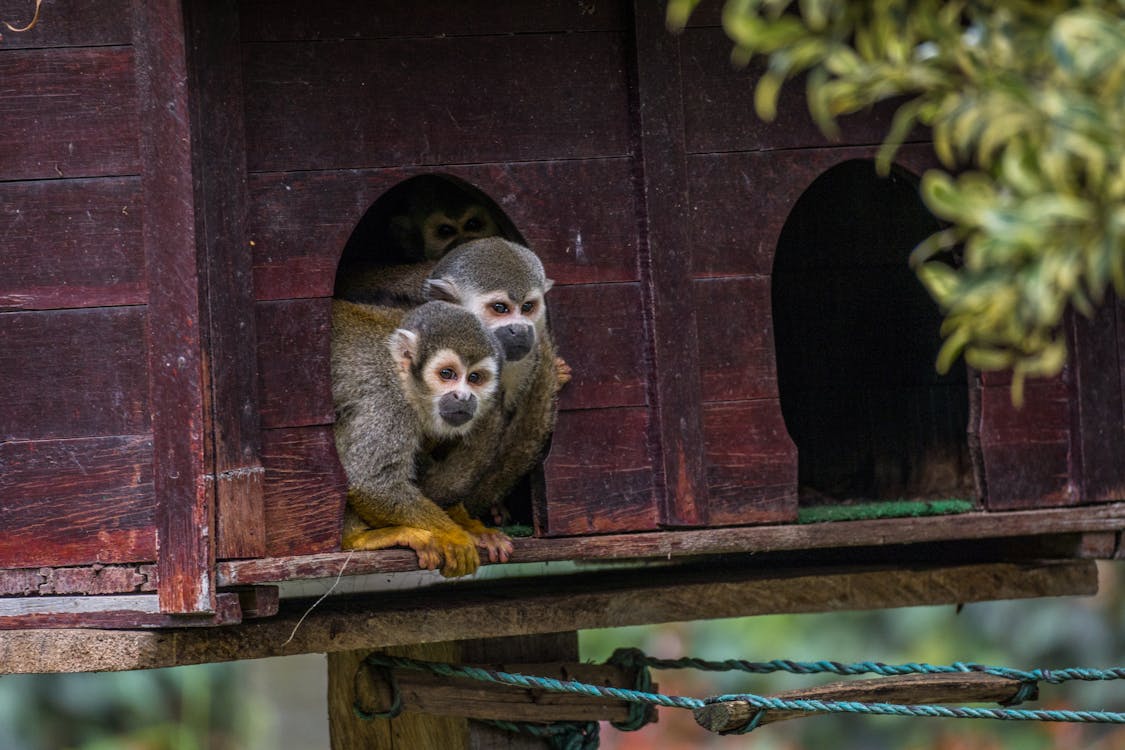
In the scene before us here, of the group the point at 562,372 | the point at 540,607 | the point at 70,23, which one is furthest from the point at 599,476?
the point at 70,23

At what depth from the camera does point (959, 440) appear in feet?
20.1

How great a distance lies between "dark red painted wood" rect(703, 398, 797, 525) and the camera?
5.01 meters

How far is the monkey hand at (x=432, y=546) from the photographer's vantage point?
4594 mm

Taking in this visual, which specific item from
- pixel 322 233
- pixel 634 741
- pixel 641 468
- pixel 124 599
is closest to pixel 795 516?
pixel 641 468

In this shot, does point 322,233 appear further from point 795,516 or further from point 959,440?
point 959,440

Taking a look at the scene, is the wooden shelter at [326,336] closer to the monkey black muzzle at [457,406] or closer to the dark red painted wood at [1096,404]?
the dark red painted wood at [1096,404]

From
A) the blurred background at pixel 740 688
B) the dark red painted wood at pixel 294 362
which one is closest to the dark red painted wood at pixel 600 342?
the dark red painted wood at pixel 294 362

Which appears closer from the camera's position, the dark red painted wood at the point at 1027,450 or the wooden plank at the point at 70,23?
the wooden plank at the point at 70,23

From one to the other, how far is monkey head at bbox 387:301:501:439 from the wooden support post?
862 millimetres

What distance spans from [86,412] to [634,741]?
27.9 feet

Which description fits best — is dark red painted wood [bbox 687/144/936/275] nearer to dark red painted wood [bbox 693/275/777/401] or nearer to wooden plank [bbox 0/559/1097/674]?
dark red painted wood [bbox 693/275/777/401]

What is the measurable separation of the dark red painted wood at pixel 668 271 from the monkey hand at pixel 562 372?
0.29m

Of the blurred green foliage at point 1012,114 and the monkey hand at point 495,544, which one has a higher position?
the blurred green foliage at point 1012,114

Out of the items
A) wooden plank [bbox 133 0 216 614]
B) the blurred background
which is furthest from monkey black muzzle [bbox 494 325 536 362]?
the blurred background
